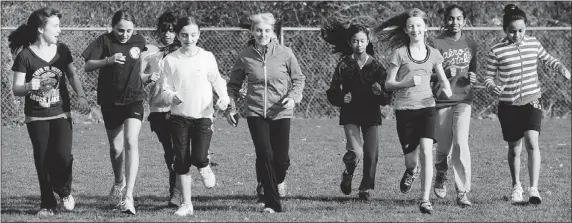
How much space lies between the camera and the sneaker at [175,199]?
27.8 feet

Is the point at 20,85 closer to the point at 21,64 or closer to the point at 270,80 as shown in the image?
the point at 21,64

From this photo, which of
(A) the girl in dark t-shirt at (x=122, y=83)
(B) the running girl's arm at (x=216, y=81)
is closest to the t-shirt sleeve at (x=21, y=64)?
(A) the girl in dark t-shirt at (x=122, y=83)

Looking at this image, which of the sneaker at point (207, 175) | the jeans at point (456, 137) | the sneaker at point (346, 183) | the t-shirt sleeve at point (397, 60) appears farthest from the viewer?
the sneaker at point (346, 183)

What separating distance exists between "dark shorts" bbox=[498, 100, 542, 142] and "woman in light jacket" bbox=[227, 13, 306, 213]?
6.69 ft

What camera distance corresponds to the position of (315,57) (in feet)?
62.7

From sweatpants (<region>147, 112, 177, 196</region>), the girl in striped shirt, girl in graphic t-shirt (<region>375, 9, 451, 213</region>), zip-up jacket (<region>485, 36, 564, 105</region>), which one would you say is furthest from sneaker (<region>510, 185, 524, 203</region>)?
sweatpants (<region>147, 112, 177, 196</region>)

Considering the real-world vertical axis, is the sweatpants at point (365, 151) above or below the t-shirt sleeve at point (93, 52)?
below

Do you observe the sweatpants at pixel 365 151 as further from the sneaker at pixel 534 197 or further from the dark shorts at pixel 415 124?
the sneaker at pixel 534 197

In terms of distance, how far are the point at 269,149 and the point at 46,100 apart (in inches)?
76.1

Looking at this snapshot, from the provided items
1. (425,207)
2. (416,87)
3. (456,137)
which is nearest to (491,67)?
(456,137)

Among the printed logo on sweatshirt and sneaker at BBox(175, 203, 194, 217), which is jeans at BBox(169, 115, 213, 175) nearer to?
sneaker at BBox(175, 203, 194, 217)

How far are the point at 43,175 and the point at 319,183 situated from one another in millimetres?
3296

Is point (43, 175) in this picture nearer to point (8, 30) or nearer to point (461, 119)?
point (461, 119)

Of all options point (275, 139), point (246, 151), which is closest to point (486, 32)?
point (246, 151)
